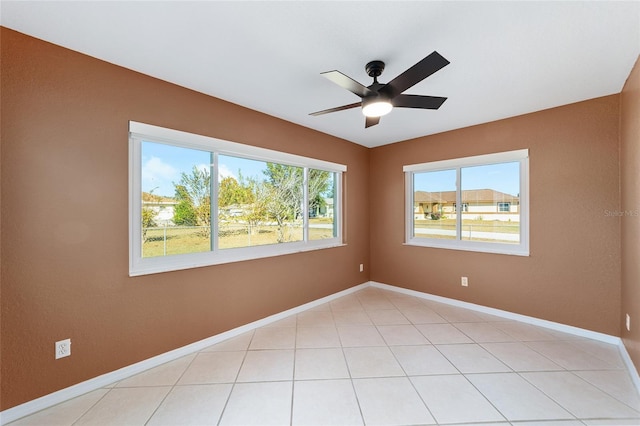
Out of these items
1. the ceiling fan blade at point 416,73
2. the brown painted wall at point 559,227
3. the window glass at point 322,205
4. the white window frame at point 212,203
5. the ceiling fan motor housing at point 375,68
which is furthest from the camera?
the window glass at point 322,205

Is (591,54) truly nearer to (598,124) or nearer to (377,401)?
(598,124)

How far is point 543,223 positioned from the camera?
2.75m

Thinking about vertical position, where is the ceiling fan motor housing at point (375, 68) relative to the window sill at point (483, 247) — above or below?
above

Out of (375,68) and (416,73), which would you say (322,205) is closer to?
(375,68)

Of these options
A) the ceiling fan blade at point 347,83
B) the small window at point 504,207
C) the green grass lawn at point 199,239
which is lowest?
the green grass lawn at point 199,239

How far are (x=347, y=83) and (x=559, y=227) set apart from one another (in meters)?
2.78

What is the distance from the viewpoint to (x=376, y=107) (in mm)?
1835

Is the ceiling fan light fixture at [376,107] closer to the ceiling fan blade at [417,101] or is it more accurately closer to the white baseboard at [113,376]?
the ceiling fan blade at [417,101]

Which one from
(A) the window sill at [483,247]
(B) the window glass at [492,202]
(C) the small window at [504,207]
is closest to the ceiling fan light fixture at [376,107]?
(B) the window glass at [492,202]

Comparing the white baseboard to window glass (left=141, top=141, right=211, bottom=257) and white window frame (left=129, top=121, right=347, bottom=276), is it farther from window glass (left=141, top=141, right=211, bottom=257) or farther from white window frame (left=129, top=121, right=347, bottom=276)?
window glass (left=141, top=141, right=211, bottom=257)

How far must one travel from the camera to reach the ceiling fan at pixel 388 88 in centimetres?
150

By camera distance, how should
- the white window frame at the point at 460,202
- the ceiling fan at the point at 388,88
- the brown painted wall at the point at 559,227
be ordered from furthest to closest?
1. the white window frame at the point at 460,202
2. the brown painted wall at the point at 559,227
3. the ceiling fan at the point at 388,88

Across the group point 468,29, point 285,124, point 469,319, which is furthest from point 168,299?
point 469,319

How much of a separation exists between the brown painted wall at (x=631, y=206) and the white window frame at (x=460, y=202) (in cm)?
73
